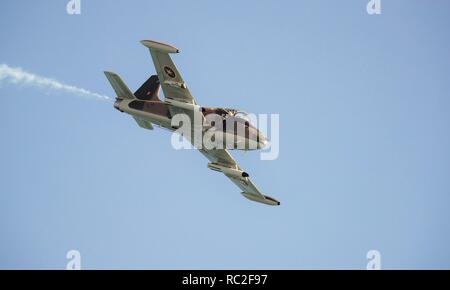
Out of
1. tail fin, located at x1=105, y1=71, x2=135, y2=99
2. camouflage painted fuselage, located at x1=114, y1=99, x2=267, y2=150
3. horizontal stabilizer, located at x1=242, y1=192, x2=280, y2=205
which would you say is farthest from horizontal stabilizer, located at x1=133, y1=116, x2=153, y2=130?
horizontal stabilizer, located at x1=242, y1=192, x2=280, y2=205

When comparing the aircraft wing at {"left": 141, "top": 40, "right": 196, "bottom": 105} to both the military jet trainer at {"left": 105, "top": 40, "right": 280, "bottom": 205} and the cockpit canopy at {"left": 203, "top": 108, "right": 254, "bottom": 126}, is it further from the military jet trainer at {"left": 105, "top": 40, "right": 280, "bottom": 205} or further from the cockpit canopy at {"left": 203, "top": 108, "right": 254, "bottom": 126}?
the cockpit canopy at {"left": 203, "top": 108, "right": 254, "bottom": 126}

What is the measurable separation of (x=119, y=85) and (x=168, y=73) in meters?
5.43

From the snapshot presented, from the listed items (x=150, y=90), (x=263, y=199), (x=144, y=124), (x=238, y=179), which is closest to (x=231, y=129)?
(x=238, y=179)

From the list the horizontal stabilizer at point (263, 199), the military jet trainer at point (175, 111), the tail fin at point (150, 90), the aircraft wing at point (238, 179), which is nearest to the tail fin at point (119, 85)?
the military jet trainer at point (175, 111)

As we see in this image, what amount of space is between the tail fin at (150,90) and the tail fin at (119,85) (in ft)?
1.99

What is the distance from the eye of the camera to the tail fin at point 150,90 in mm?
49438

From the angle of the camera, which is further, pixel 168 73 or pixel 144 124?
pixel 144 124

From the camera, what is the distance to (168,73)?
45.7m

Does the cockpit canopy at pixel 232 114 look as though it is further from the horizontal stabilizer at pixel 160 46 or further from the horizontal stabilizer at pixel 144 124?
the horizontal stabilizer at pixel 144 124

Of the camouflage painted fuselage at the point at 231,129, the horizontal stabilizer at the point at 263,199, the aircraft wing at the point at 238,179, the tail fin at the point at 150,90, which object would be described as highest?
the tail fin at the point at 150,90

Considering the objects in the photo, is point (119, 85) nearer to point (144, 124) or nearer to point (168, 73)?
point (144, 124)
